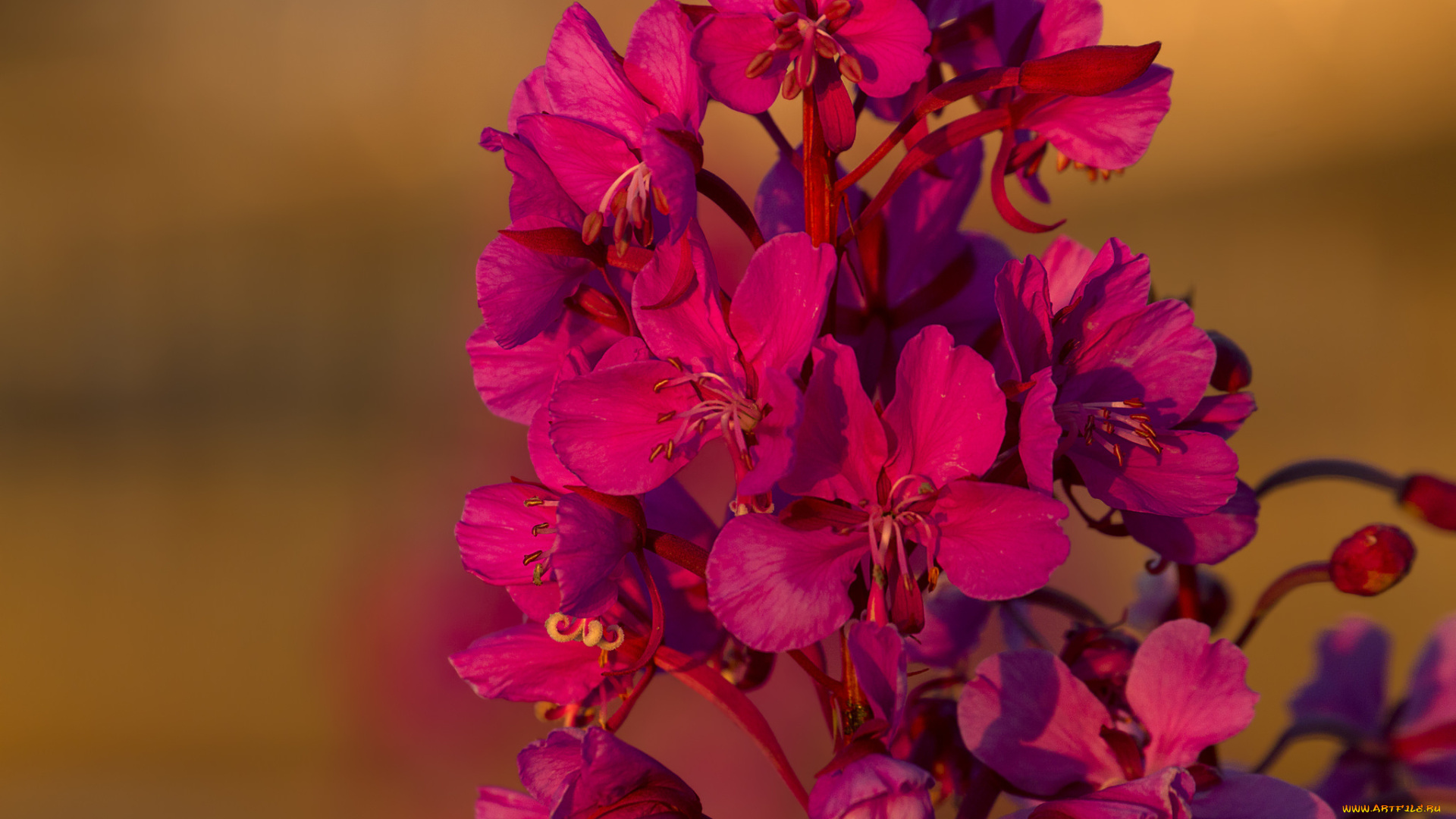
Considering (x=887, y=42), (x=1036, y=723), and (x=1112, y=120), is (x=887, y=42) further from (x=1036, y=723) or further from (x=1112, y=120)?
(x=1036, y=723)

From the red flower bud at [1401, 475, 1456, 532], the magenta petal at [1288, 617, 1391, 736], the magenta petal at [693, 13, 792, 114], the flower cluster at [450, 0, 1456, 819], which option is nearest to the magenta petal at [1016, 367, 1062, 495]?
the flower cluster at [450, 0, 1456, 819]

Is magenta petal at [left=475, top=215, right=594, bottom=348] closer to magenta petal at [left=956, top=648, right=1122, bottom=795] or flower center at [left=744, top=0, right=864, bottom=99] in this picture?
flower center at [left=744, top=0, right=864, bottom=99]

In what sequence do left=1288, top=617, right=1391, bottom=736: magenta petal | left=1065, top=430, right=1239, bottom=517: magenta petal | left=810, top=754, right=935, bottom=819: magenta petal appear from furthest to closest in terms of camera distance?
1. left=1288, top=617, right=1391, bottom=736: magenta petal
2. left=1065, top=430, right=1239, bottom=517: magenta petal
3. left=810, top=754, right=935, bottom=819: magenta petal

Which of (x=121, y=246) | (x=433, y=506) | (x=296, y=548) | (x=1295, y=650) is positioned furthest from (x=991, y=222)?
(x=121, y=246)

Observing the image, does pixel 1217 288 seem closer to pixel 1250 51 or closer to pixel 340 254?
pixel 1250 51

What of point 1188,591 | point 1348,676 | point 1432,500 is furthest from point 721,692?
point 1348,676

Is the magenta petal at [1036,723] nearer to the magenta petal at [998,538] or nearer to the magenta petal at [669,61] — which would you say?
the magenta petal at [998,538]

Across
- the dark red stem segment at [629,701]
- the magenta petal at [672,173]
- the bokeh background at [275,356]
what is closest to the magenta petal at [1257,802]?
the dark red stem segment at [629,701]
